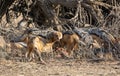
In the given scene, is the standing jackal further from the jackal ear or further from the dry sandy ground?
the dry sandy ground

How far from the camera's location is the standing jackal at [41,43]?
8773 millimetres

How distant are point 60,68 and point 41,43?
3.71ft

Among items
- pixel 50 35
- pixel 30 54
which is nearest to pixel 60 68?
pixel 50 35

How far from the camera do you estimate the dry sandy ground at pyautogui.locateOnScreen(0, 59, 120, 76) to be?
741 cm

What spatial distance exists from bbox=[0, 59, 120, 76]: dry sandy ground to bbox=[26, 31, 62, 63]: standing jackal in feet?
0.99

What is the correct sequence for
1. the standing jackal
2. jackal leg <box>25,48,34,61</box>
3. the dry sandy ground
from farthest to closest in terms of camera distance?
jackal leg <box>25,48,34,61</box> < the standing jackal < the dry sandy ground

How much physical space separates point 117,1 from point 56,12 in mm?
1864

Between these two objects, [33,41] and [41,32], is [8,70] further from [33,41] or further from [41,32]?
[41,32]

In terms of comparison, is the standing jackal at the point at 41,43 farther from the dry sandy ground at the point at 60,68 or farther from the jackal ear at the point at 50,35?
the dry sandy ground at the point at 60,68

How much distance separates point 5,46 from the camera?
31.9 ft

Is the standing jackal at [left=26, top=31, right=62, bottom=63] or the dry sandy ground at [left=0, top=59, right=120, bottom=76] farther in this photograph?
the standing jackal at [left=26, top=31, right=62, bottom=63]

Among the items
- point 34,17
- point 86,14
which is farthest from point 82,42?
point 34,17

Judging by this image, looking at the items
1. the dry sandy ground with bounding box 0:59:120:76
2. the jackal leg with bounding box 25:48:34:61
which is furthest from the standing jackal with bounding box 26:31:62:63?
the dry sandy ground with bounding box 0:59:120:76

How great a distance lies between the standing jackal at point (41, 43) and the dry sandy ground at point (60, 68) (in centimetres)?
30
